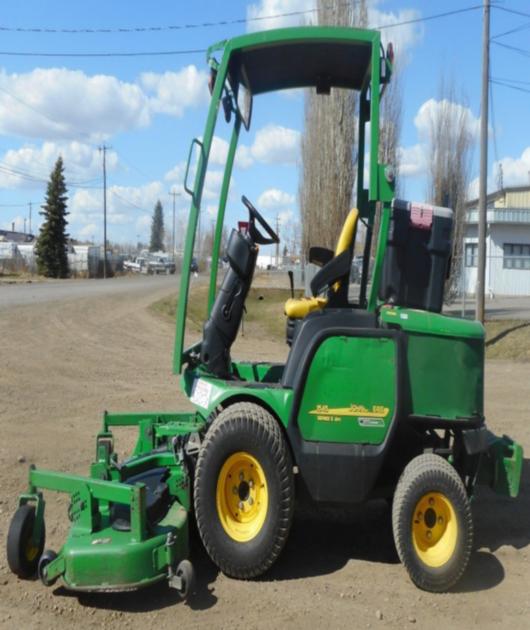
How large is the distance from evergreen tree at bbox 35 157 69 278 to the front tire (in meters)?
49.4

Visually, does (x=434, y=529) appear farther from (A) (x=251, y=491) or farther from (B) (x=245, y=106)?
(B) (x=245, y=106)

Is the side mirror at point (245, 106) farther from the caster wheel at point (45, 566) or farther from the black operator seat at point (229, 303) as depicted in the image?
the caster wheel at point (45, 566)

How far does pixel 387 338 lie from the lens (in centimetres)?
410

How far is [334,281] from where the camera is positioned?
446 centimetres

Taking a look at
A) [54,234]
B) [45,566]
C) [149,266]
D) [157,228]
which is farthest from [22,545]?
[157,228]

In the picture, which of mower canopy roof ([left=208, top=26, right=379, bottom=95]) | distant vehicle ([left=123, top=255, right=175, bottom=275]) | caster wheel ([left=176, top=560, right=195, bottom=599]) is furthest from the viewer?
distant vehicle ([left=123, top=255, right=175, bottom=275])

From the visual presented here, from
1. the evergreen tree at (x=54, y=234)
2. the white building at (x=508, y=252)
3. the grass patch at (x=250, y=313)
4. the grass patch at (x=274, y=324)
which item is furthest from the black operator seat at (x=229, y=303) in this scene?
the evergreen tree at (x=54, y=234)

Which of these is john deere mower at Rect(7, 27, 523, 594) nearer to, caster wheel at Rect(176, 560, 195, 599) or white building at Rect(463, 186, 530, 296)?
caster wheel at Rect(176, 560, 195, 599)

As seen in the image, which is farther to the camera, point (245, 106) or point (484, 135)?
point (484, 135)

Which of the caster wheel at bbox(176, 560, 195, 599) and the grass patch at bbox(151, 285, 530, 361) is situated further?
the grass patch at bbox(151, 285, 530, 361)

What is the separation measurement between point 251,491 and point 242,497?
68 millimetres

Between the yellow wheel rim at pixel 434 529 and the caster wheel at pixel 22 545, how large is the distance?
83.7 inches

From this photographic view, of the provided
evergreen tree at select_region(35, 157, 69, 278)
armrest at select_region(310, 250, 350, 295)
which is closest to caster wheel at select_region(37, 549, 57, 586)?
armrest at select_region(310, 250, 350, 295)

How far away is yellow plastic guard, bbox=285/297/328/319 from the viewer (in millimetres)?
4512
